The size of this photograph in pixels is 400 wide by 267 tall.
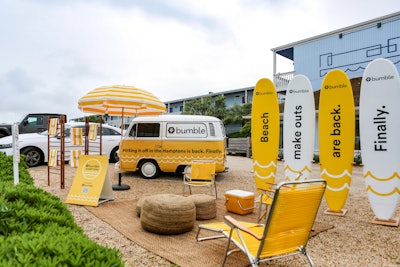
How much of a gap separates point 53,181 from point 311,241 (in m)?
6.80

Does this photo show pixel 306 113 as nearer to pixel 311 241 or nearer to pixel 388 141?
pixel 388 141

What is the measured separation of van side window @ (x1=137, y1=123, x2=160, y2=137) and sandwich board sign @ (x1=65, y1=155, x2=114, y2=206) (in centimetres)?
299

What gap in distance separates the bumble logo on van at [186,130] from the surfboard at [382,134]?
185 inches

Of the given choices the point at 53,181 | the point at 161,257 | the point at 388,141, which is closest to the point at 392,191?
the point at 388,141

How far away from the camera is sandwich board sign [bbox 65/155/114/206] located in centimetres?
611

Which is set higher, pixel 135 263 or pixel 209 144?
pixel 209 144

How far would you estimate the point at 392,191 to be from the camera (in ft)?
17.1

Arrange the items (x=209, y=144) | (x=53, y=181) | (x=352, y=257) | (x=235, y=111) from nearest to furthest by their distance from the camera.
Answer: (x=352, y=257), (x=53, y=181), (x=209, y=144), (x=235, y=111)

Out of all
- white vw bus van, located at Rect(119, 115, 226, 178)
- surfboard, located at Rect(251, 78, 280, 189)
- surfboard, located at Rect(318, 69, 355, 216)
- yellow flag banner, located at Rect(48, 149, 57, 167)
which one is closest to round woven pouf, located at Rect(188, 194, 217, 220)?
surfboard, located at Rect(251, 78, 280, 189)

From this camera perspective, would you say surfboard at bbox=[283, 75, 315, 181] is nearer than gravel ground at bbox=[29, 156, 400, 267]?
No

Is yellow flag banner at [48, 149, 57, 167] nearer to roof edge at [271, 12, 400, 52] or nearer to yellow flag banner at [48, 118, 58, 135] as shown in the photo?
yellow flag banner at [48, 118, 58, 135]

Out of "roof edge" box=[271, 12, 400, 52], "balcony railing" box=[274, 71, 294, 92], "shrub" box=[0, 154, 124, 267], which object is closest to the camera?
"shrub" box=[0, 154, 124, 267]

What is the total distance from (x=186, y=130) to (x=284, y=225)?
6.53m

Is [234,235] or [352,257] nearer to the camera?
[234,235]
